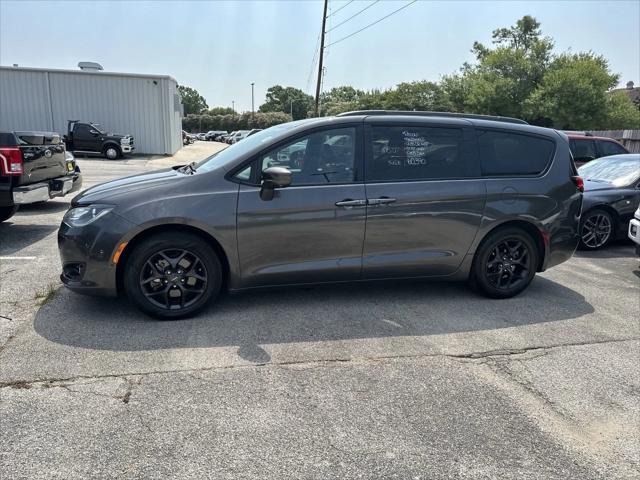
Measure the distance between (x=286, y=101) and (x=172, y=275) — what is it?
361 feet

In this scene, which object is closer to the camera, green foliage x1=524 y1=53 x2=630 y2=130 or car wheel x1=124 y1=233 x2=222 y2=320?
car wheel x1=124 y1=233 x2=222 y2=320

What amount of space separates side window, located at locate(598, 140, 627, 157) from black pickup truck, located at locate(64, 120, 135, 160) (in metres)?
20.1

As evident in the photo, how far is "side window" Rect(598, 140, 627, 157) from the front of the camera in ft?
38.5

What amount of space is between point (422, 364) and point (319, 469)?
4.55 ft

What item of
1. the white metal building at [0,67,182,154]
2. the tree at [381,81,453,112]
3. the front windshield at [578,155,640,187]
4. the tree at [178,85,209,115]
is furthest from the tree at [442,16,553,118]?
the tree at [178,85,209,115]

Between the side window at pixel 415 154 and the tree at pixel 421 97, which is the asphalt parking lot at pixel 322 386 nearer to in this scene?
the side window at pixel 415 154

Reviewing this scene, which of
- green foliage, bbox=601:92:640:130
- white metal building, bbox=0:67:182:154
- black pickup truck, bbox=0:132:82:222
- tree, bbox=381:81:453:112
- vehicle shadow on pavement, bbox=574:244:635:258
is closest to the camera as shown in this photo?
black pickup truck, bbox=0:132:82:222

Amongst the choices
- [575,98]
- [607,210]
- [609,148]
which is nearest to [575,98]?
[575,98]

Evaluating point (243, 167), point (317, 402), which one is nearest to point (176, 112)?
point (243, 167)

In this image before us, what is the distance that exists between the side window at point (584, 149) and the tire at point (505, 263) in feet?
26.0

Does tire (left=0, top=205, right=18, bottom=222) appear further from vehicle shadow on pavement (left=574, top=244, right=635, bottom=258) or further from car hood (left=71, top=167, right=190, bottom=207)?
vehicle shadow on pavement (left=574, top=244, right=635, bottom=258)

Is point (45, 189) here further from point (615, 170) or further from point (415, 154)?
point (615, 170)

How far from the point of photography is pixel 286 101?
359ft

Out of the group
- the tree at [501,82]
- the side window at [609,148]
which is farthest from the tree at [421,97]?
the side window at [609,148]
